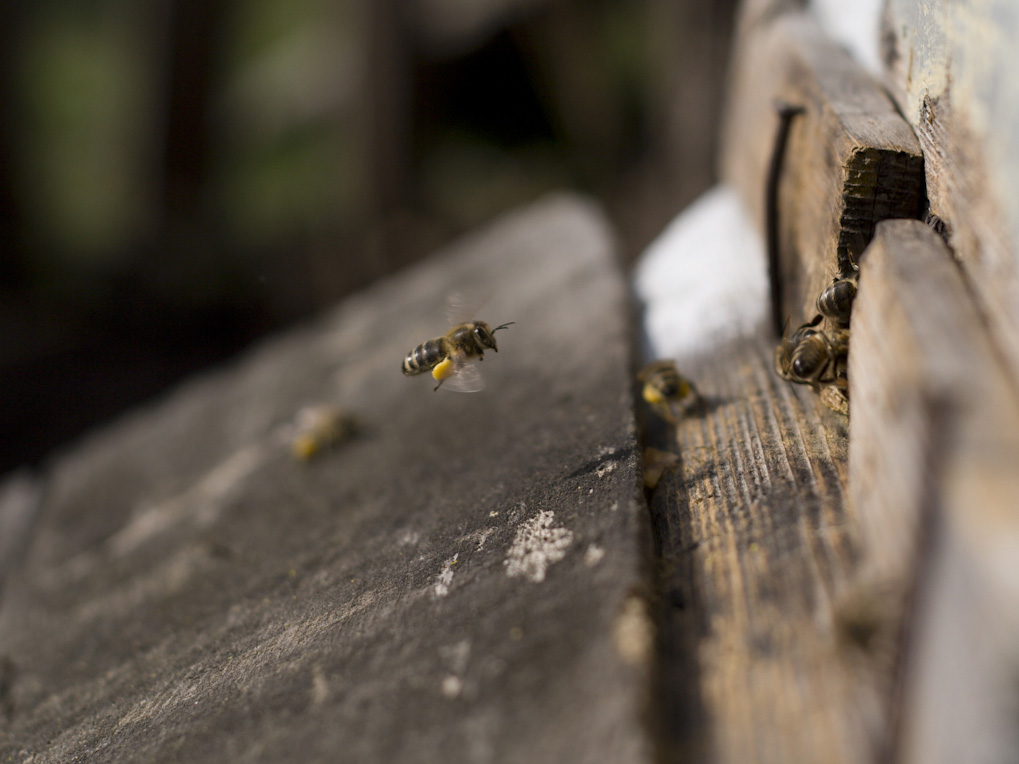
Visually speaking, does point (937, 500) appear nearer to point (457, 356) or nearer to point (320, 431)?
point (457, 356)

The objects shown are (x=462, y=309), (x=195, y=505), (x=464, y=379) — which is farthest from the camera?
(x=462, y=309)

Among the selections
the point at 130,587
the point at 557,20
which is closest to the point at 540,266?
the point at 130,587

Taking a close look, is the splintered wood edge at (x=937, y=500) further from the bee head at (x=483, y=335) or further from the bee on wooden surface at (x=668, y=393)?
the bee head at (x=483, y=335)

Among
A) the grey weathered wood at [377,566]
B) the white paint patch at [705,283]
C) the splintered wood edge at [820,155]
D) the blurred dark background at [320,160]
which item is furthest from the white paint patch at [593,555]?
the blurred dark background at [320,160]

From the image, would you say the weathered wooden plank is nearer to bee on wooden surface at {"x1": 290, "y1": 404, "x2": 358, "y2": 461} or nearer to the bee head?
the bee head

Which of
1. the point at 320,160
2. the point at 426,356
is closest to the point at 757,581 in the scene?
the point at 426,356

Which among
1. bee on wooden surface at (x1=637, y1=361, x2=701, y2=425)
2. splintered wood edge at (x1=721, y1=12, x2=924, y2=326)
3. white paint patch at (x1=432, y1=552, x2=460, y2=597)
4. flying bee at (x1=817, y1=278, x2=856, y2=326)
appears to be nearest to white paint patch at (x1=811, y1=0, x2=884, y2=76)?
splintered wood edge at (x1=721, y1=12, x2=924, y2=326)
